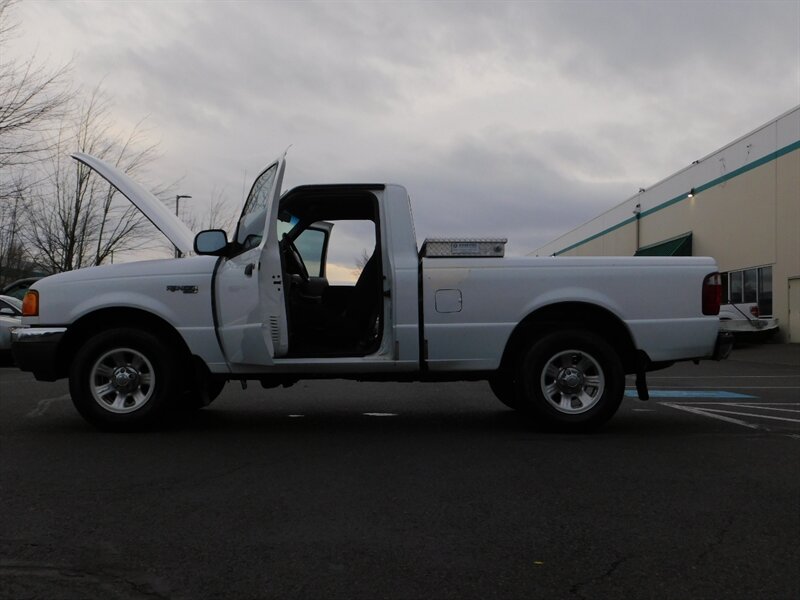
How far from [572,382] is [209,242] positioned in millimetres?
3248

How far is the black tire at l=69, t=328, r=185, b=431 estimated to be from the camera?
616 centimetres

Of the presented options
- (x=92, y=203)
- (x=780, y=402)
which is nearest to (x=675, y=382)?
(x=780, y=402)

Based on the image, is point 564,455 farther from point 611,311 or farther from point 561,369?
point 611,311

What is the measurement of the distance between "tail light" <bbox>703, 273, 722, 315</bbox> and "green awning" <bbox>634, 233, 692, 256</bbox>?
24.1 meters

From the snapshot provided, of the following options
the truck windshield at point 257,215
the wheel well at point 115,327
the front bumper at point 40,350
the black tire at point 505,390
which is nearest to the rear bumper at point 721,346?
the black tire at point 505,390

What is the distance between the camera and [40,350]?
Result: 621cm

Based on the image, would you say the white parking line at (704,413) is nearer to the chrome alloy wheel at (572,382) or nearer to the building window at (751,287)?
the chrome alloy wheel at (572,382)

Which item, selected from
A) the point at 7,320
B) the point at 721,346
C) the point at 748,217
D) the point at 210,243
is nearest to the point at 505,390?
the point at 721,346

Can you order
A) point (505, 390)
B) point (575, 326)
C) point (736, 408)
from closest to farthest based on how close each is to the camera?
1. point (575, 326)
2. point (505, 390)
3. point (736, 408)

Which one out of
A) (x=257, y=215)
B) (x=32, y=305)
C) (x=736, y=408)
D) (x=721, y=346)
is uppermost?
(x=257, y=215)

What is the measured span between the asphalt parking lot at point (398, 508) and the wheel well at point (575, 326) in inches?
26.9

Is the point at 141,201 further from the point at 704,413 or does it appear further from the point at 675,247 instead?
the point at 675,247

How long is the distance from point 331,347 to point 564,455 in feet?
7.77

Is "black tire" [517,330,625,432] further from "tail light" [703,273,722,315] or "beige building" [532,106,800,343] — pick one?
"beige building" [532,106,800,343]
